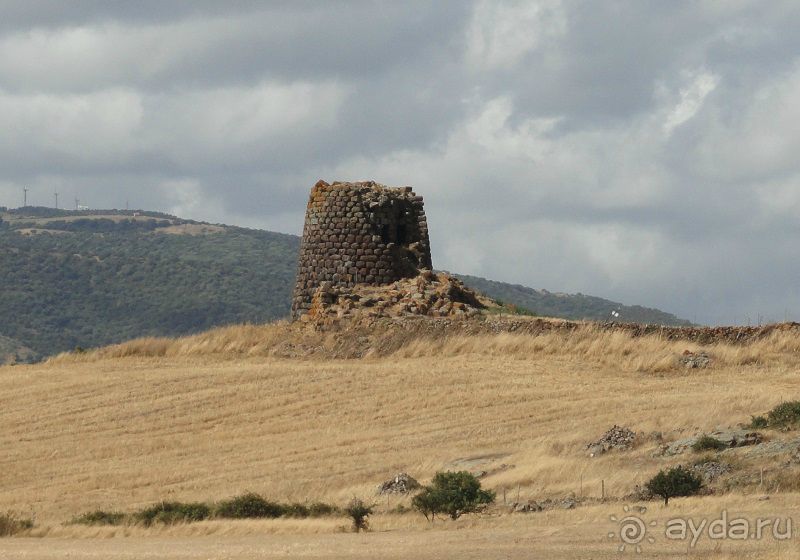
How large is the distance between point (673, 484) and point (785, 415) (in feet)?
14.1

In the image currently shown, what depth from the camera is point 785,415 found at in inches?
886

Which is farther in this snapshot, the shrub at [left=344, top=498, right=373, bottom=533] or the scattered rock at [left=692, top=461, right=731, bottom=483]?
the scattered rock at [left=692, top=461, right=731, bottom=483]

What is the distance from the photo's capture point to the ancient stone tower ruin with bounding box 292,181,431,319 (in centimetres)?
3738

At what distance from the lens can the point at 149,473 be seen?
24.7m

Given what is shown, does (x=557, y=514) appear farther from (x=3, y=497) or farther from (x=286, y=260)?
(x=286, y=260)

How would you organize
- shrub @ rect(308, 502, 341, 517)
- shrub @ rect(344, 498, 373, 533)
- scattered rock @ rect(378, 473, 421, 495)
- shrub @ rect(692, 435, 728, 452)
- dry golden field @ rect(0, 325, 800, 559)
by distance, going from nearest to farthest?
dry golden field @ rect(0, 325, 800, 559) < shrub @ rect(344, 498, 373, 533) < shrub @ rect(308, 502, 341, 517) < scattered rock @ rect(378, 473, 421, 495) < shrub @ rect(692, 435, 728, 452)

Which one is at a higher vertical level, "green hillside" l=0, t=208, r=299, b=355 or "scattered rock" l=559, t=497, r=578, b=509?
"green hillside" l=0, t=208, r=299, b=355

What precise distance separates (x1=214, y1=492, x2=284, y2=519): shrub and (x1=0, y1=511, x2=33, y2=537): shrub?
2.57m

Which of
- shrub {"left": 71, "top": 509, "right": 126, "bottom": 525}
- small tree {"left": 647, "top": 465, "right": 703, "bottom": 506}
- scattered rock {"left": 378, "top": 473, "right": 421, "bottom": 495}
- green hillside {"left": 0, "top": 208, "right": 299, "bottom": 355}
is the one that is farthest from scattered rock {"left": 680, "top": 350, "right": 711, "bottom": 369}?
green hillside {"left": 0, "top": 208, "right": 299, "bottom": 355}

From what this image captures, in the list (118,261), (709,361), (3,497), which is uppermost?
(118,261)

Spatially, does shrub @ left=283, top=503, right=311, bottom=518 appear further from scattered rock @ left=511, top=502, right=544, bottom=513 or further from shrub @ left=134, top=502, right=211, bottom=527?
Result: scattered rock @ left=511, top=502, right=544, bottom=513

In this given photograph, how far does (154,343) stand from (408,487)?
17585 mm

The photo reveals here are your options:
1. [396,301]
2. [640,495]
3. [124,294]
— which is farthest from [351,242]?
[124,294]

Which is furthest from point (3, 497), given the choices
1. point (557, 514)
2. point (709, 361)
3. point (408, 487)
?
point (709, 361)
